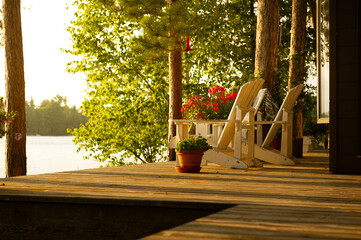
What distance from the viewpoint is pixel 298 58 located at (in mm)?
9156

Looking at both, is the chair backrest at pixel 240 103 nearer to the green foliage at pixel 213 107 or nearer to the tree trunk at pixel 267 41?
the tree trunk at pixel 267 41

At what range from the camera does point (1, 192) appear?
3.67 metres

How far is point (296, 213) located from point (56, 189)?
1.98 meters

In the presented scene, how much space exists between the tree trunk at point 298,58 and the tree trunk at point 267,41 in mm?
403

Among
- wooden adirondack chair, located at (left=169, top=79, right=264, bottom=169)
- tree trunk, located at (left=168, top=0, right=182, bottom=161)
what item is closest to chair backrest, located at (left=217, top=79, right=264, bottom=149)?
wooden adirondack chair, located at (left=169, top=79, right=264, bottom=169)

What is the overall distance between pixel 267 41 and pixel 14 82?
4.69m

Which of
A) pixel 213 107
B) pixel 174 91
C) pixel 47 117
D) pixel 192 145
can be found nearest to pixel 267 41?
pixel 213 107

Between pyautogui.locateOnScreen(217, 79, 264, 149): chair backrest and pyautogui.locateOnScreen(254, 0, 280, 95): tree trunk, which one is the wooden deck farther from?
pyautogui.locateOnScreen(254, 0, 280, 95): tree trunk

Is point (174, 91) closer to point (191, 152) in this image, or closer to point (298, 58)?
point (298, 58)

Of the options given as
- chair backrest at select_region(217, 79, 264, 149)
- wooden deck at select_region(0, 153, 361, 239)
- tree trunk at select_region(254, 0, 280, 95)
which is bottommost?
wooden deck at select_region(0, 153, 361, 239)

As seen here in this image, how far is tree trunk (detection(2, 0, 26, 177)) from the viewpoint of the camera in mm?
8945

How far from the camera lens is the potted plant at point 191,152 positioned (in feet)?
18.4

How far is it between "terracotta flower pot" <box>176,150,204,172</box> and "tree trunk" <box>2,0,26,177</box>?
4.43 meters

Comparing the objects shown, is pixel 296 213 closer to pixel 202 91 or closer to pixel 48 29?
pixel 202 91
